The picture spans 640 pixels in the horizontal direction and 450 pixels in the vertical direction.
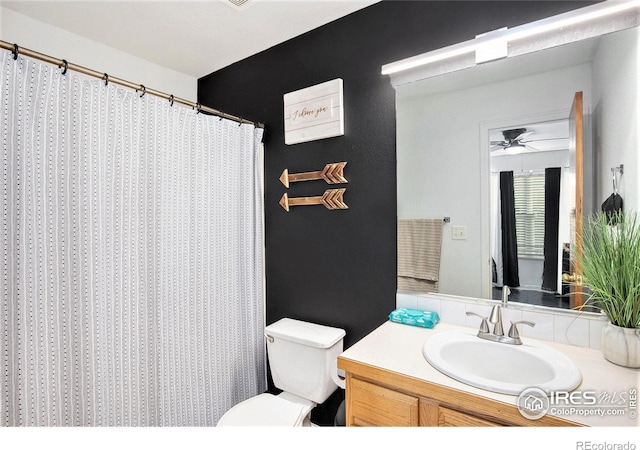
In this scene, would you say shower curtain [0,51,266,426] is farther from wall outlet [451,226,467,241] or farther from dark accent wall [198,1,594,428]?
wall outlet [451,226,467,241]

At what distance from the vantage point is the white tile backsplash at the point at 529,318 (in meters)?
1.14

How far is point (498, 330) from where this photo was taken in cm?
121

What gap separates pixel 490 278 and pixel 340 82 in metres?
1.22

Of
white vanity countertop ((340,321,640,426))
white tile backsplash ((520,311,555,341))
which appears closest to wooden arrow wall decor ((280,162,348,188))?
white vanity countertop ((340,321,640,426))

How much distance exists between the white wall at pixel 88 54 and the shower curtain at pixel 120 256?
570 mm

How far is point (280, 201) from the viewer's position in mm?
1992

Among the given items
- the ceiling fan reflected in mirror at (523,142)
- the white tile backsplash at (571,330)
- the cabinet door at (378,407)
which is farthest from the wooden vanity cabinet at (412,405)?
the ceiling fan reflected in mirror at (523,142)

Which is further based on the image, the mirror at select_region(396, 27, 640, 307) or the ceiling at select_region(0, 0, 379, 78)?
the ceiling at select_region(0, 0, 379, 78)

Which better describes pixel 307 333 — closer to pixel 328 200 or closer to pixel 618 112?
pixel 328 200

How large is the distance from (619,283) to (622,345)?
0.20m

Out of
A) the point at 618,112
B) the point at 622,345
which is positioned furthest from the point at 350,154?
the point at 622,345

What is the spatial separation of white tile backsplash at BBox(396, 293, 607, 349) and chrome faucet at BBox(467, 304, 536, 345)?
0.16 ft

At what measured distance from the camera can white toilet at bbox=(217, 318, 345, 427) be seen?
1481 mm
